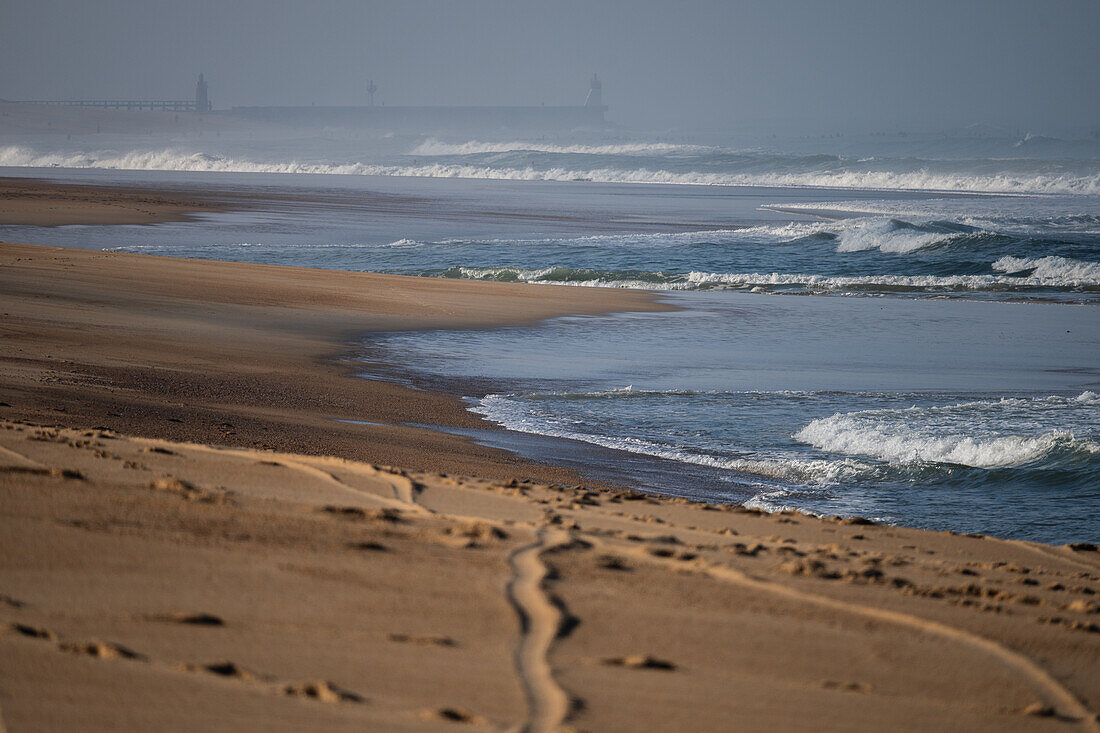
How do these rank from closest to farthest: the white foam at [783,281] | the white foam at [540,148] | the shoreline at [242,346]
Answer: the shoreline at [242,346] → the white foam at [783,281] → the white foam at [540,148]

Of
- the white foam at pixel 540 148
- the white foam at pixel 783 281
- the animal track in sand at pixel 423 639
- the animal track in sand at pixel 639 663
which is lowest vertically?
the animal track in sand at pixel 639 663

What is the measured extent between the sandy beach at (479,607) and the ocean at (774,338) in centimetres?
202

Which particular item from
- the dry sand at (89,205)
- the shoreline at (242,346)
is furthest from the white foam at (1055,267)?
the dry sand at (89,205)

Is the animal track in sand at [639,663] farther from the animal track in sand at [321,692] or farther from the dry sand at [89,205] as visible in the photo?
the dry sand at [89,205]

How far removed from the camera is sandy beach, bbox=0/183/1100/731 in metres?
2.48

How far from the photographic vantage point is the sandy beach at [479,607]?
2.48 meters

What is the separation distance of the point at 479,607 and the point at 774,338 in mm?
11027

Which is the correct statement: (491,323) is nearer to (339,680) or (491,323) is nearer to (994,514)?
(994,514)

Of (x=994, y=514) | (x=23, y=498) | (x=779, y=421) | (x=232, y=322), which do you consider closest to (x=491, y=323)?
(x=232, y=322)

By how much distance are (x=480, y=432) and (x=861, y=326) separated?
28.2ft

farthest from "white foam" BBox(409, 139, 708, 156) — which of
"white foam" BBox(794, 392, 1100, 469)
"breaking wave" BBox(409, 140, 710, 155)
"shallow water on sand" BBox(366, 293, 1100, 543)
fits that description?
"white foam" BBox(794, 392, 1100, 469)

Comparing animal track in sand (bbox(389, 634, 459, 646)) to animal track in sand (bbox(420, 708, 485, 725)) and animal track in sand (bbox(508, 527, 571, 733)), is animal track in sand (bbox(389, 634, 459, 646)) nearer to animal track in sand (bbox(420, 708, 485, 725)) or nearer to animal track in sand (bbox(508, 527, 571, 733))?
animal track in sand (bbox(508, 527, 571, 733))

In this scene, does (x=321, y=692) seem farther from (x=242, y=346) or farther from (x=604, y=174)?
(x=604, y=174)

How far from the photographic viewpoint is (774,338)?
44.8 ft
